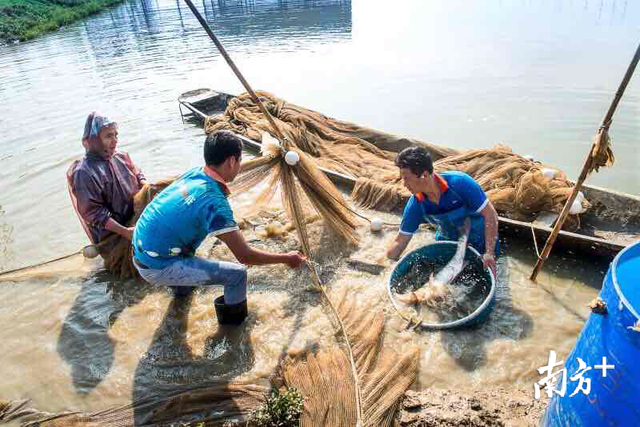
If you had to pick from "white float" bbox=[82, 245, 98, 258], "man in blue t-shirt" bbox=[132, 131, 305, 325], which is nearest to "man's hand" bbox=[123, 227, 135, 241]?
"white float" bbox=[82, 245, 98, 258]

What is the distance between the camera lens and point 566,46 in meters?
15.2

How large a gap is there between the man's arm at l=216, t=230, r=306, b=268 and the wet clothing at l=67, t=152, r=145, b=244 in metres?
1.84

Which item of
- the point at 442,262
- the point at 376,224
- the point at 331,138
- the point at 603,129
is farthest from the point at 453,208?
the point at 331,138

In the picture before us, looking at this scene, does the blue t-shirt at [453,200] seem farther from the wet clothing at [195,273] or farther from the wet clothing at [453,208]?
the wet clothing at [195,273]

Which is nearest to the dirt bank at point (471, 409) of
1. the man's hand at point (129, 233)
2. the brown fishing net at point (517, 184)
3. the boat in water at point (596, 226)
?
the boat in water at point (596, 226)

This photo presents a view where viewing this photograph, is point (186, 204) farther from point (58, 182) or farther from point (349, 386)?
point (58, 182)

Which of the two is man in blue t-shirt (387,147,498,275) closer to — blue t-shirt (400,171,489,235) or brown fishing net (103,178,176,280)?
blue t-shirt (400,171,489,235)

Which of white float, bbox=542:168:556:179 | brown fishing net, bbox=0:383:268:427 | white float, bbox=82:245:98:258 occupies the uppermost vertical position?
white float, bbox=542:168:556:179

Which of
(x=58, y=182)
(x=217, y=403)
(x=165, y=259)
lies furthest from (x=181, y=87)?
(x=217, y=403)

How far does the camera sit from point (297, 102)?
515 inches

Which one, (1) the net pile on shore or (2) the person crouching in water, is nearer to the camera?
(2) the person crouching in water

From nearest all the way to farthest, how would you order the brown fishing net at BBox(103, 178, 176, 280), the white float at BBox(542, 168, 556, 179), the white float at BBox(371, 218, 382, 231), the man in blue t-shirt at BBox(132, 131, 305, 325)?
the man in blue t-shirt at BBox(132, 131, 305, 325) < the brown fishing net at BBox(103, 178, 176, 280) < the white float at BBox(542, 168, 556, 179) < the white float at BBox(371, 218, 382, 231)

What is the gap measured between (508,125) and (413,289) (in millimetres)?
6741

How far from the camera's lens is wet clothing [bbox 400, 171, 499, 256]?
12.6 feet
